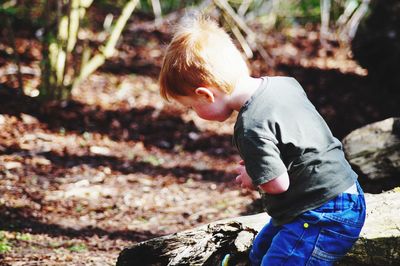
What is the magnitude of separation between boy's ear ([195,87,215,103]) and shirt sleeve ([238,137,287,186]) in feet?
0.79

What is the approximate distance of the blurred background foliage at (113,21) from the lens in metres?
6.52

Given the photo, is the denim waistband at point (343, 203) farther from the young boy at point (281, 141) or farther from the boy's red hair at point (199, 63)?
the boy's red hair at point (199, 63)

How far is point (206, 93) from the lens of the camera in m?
2.26

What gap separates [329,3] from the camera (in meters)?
9.43

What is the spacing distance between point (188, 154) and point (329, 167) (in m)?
4.01

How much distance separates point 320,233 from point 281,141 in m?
0.45

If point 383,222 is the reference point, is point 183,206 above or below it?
below

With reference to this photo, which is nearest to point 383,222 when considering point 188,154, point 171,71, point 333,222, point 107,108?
point 333,222

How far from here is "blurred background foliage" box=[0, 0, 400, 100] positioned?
21.4 ft

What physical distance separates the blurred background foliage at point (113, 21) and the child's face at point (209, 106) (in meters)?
1.77

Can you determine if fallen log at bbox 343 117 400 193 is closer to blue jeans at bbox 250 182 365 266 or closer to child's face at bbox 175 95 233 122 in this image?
blue jeans at bbox 250 182 365 266

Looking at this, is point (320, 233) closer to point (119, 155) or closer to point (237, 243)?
point (237, 243)

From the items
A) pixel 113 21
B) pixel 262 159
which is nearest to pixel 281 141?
pixel 262 159

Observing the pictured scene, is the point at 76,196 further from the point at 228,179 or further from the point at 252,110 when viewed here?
the point at 252,110
